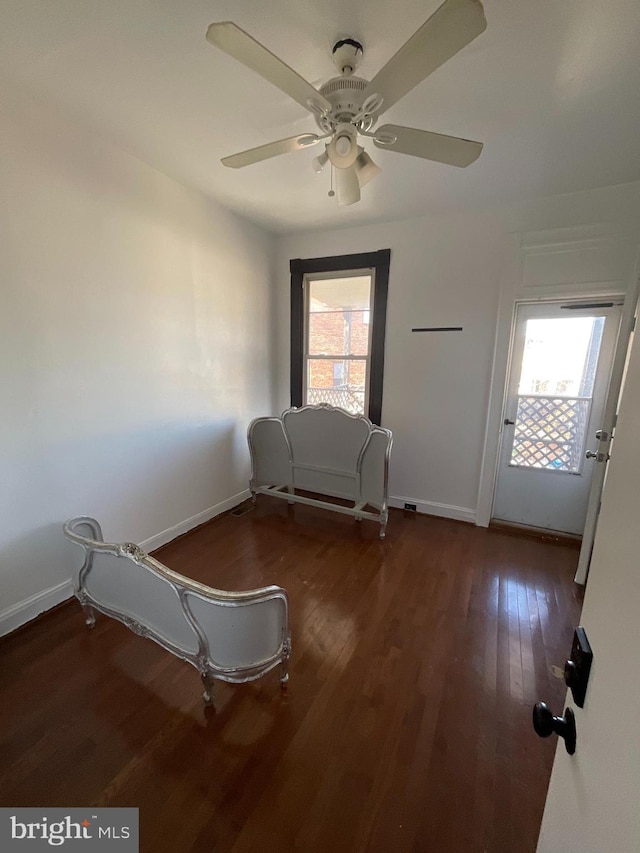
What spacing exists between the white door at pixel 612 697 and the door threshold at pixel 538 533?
2.50 meters

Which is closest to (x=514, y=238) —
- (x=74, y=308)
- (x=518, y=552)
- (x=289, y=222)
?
(x=289, y=222)

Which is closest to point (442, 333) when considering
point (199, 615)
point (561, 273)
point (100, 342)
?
point (561, 273)

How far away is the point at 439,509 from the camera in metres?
3.15

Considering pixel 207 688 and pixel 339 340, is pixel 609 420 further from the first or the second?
pixel 207 688

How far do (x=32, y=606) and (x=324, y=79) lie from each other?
3.02 metres

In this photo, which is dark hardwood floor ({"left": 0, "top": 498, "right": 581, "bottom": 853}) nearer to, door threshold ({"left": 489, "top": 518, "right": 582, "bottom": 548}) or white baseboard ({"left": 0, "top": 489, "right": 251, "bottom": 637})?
white baseboard ({"left": 0, "top": 489, "right": 251, "bottom": 637})

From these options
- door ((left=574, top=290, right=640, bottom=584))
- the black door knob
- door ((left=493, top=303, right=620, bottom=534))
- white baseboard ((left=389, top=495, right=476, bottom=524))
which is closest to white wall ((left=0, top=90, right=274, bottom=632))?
white baseboard ((left=389, top=495, right=476, bottom=524))

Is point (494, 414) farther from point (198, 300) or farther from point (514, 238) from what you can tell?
point (198, 300)

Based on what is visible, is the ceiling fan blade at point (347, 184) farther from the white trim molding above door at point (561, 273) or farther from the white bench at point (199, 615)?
the white bench at point (199, 615)

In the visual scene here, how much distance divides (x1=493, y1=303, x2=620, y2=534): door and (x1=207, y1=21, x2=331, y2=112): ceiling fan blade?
2.27 meters

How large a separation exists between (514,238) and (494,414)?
1372 mm

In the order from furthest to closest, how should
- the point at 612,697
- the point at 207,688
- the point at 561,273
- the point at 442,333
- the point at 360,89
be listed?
1. the point at 442,333
2. the point at 561,273
3. the point at 207,688
4. the point at 360,89
5. the point at 612,697

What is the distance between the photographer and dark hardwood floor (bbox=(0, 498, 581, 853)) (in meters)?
1.07

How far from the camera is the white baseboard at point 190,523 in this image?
99.6 inches
